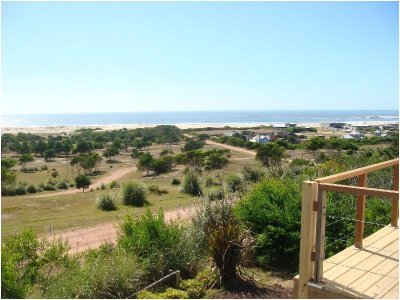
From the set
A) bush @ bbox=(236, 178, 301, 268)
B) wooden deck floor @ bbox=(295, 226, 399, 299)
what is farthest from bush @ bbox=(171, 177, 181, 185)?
wooden deck floor @ bbox=(295, 226, 399, 299)

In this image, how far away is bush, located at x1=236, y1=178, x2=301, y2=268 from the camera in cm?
676

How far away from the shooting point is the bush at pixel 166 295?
201 inches

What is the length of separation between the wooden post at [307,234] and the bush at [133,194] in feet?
50.0

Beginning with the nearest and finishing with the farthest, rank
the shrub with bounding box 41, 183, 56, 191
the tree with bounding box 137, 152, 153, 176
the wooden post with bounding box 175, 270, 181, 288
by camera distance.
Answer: the wooden post with bounding box 175, 270, 181, 288 < the shrub with bounding box 41, 183, 56, 191 < the tree with bounding box 137, 152, 153, 176

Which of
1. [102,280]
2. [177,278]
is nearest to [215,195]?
[177,278]

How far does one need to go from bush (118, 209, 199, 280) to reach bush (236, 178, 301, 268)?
3.68ft

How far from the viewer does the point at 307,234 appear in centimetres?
346

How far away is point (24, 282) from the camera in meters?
5.07

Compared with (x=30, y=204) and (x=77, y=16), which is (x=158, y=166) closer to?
(x=30, y=204)

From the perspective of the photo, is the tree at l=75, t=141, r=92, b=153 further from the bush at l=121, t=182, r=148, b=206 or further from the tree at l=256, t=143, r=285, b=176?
the bush at l=121, t=182, r=148, b=206

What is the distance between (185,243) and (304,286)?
10.1 feet

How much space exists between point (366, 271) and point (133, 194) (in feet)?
50.3

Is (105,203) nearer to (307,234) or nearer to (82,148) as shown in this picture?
(307,234)

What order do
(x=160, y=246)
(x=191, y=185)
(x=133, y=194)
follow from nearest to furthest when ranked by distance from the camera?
(x=160, y=246), (x=133, y=194), (x=191, y=185)
